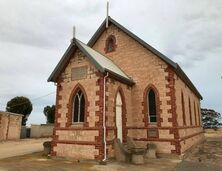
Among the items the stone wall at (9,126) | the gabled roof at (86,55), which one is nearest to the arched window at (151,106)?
the gabled roof at (86,55)

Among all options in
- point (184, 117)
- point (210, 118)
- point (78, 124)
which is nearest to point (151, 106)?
point (184, 117)

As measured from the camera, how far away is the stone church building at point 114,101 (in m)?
12.2

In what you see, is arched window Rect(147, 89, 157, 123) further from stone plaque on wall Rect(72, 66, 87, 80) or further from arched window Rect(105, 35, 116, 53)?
arched window Rect(105, 35, 116, 53)

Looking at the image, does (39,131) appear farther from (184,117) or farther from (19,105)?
(184,117)

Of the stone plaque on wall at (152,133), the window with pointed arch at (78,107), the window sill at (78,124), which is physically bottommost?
the stone plaque on wall at (152,133)

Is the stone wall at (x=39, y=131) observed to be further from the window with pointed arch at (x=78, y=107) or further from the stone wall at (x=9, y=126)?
the window with pointed arch at (x=78, y=107)

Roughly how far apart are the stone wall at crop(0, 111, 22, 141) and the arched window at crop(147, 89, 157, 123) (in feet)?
80.9

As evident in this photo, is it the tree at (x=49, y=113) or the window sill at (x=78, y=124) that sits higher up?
the tree at (x=49, y=113)

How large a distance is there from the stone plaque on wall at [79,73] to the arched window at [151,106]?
15.4 ft

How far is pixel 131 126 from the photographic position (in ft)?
48.8

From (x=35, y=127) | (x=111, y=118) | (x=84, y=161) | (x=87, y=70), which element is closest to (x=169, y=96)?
(x=111, y=118)

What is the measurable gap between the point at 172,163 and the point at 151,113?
3877 millimetres

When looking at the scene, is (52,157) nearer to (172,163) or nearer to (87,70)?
(87,70)

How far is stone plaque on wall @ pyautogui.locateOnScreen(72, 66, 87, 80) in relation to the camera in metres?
13.4
